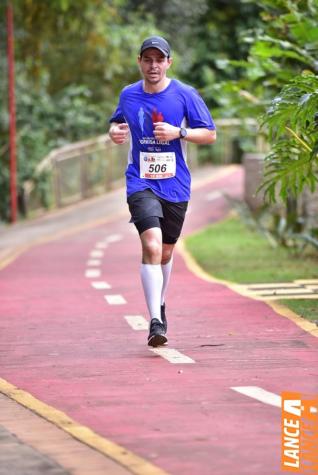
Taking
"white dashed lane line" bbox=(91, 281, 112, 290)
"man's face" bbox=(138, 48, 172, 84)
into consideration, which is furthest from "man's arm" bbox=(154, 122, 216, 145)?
"white dashed lane line" bbox=(91, 281, 112, 290)

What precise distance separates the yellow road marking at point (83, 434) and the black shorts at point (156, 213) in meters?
2.14

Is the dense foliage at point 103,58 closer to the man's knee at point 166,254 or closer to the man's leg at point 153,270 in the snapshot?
the man's knee at point 166,254

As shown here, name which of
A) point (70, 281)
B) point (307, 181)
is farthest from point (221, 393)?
point (70, 281)

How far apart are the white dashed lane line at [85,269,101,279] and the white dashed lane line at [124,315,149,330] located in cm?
524

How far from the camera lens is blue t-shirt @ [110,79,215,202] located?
10.7 metres

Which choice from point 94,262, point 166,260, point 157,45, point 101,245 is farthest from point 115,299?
point 101,245

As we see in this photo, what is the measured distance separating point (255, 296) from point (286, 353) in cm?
446

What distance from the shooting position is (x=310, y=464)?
6312 mm

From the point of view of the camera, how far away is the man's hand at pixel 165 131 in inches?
410

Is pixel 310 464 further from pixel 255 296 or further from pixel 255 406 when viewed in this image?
pixel 255 296

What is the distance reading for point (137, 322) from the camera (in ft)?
40.7

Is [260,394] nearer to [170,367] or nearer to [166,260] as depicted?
[170,367]

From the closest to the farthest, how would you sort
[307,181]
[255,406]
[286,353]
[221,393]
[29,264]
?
1. [255,406]
2. [221,393]
3. [286,353]
4. [307,181]
5. [29,264]

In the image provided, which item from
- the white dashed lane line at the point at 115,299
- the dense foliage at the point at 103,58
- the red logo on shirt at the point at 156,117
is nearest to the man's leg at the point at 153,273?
the red logo on shirt at the point at 156,117
